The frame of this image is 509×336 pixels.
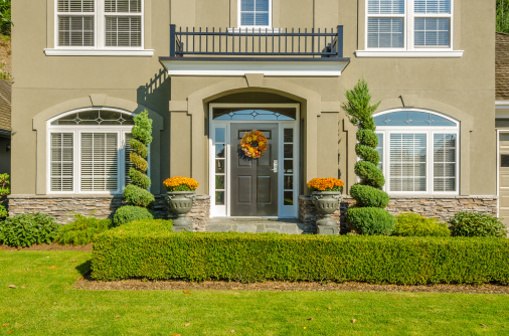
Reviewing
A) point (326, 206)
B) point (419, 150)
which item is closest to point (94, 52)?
point (326, 206)

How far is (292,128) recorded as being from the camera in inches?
348

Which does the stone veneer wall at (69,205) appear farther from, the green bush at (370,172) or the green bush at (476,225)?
the green bush at (476,225)

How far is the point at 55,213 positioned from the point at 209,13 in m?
6.32

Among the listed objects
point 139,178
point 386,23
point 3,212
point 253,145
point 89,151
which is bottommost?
point 3,212

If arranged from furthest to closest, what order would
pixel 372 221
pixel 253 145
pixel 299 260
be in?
pixel 253 145 < pixel 372 221 < pixel 299 260

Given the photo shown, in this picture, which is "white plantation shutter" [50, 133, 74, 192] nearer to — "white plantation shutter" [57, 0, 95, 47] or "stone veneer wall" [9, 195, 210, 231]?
"stone veneer wall" [9, 195, 210, 231]

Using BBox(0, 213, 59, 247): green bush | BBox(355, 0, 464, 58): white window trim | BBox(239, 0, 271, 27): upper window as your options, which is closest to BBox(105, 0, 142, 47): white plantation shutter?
BBox(239, 0, 271, 27): upper window

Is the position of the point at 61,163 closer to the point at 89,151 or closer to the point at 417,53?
the point at 89,151

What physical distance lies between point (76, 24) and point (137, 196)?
477 cm

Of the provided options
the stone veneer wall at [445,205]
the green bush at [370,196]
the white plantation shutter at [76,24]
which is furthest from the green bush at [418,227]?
the white plantation shutter at [76,24]

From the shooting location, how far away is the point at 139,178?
309 inches

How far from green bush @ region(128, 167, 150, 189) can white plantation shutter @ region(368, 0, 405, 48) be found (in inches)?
255

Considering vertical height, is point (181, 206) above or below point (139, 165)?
below

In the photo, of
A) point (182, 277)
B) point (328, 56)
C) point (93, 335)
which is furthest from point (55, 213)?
point (328, 56)
